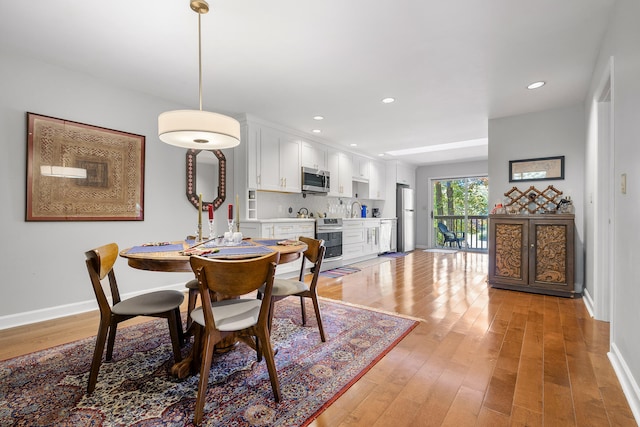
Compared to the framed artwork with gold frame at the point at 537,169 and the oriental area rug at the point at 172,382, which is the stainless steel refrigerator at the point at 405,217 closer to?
the framed artwork with gold frame at the point at 537,169

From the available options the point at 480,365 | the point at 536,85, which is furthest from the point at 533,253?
the point at 480,365

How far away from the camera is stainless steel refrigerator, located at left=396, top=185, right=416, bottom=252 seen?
26.0 feet

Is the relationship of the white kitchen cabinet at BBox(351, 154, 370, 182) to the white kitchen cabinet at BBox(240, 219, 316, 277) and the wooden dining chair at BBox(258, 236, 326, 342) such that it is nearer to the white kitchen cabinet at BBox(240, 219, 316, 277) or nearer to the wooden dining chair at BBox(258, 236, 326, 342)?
the white kitchen cabinet at BBox(240, 219, 316, 277)

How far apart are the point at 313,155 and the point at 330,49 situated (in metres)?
2.93

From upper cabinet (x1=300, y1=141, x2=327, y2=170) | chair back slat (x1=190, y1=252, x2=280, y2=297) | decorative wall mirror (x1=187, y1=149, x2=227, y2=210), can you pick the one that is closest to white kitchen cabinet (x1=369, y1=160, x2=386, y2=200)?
upper cabinet (x1=300, y1=141, x2=327, y2=170)

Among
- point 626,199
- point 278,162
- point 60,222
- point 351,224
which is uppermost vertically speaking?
point 278,162

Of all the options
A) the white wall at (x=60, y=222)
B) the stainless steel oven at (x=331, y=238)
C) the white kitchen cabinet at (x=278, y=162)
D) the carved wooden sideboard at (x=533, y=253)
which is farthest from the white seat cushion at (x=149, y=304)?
the carved wooden sideboard at (x=533, y=253)

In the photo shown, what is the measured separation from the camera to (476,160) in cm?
781

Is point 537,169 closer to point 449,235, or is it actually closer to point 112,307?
point 449,235

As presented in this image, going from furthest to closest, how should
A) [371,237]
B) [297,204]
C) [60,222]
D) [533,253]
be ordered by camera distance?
[371,237]
[297,204]
[533,253]
[60,222]

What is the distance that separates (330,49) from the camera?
2.62m

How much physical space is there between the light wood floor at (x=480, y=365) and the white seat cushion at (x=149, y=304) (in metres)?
1.08

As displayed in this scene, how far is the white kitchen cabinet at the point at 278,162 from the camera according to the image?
Answer: 4.53 m

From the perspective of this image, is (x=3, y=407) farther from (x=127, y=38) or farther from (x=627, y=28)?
(x=627, y=28)
